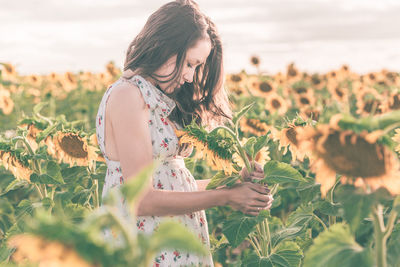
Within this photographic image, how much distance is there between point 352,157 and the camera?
1123 mm

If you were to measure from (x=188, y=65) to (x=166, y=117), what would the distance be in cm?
27

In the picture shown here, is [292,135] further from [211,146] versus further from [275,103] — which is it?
[275,103]

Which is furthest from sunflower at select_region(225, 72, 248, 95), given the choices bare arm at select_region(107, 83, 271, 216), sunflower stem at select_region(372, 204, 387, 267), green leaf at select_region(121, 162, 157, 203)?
green leaf at select_region(121, 162, 157, 203)

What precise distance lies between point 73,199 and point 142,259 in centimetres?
199

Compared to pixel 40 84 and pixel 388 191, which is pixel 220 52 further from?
pixel 40 84

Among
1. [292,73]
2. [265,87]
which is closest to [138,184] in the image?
[265,87]

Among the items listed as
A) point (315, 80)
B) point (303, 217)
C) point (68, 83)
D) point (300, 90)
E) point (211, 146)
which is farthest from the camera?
point (315, 80)

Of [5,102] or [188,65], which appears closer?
[188,65]

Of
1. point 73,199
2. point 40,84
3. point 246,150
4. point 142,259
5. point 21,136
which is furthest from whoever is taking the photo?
point 40,84

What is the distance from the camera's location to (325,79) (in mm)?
9703

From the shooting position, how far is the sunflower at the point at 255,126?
4.12 meters

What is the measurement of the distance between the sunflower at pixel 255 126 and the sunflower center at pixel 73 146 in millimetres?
1677

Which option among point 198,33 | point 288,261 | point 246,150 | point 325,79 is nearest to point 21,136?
point 198,33

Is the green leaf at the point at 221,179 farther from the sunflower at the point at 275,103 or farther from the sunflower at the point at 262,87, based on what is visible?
the sunflower at the point at 262,87
